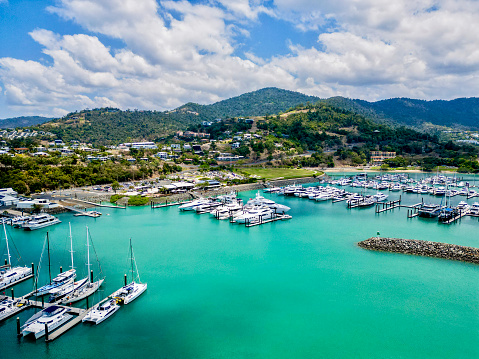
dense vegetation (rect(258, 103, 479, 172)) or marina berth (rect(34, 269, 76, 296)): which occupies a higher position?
dense vegetation (rect(258, 103, 479, 172))

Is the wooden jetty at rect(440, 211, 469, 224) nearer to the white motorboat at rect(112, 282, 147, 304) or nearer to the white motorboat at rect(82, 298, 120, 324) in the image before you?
the white motorboat at rect(112, 282, 147, 304)

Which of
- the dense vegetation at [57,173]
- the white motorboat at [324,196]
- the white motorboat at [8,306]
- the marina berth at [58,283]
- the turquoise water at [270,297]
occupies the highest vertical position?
the dense vegetation at [57,173]

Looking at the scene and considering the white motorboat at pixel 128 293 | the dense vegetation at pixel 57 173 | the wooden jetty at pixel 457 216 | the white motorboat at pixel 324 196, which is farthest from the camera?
the white motorboat at pixel 324 196

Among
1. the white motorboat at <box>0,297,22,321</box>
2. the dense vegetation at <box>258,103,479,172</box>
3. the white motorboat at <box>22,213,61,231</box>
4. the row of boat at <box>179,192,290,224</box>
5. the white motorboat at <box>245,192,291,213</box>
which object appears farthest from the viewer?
the dense vegetation at <box>258,103,479,172</box>

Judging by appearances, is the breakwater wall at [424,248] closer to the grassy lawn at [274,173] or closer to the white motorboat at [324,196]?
the white motorboat at [324,196]

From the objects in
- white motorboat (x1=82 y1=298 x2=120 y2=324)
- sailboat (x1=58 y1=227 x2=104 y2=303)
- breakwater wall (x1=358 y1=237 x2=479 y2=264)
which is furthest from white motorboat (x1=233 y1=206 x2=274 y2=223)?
white motorboat (x1=82 y1=298 x2=120 y2=324)

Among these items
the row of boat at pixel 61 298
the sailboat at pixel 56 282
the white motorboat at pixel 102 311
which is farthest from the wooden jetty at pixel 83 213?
the white motorboat at pixel 102 311

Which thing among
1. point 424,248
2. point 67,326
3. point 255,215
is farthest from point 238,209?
point 67,326
